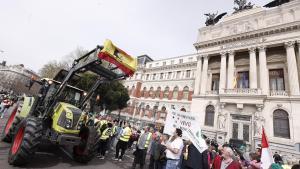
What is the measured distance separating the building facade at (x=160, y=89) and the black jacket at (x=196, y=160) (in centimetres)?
2413

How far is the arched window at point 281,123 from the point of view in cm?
1642

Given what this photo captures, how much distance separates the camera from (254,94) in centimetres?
1803

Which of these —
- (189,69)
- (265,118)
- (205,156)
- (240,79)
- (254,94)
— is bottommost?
(205,156)

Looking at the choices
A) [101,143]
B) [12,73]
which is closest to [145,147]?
[101,143]

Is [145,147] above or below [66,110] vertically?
below

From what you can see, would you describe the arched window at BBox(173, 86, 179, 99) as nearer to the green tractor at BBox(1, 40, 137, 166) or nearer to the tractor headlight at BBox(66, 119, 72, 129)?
the green tractor at BBox(1, 40, 137, 166)

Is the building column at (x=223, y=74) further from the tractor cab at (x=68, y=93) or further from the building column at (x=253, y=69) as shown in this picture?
the tractor cab at (x=68, y=93)

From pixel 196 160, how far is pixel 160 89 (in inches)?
1223

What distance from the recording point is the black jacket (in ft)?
14.3

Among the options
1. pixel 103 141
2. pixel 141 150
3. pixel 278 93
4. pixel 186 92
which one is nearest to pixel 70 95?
pixel 103 141

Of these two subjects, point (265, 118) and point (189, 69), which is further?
point (189, 69)

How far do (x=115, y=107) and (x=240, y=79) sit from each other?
19293 millimetres

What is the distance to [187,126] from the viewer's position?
5223mm

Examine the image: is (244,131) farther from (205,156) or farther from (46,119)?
(46,119)
